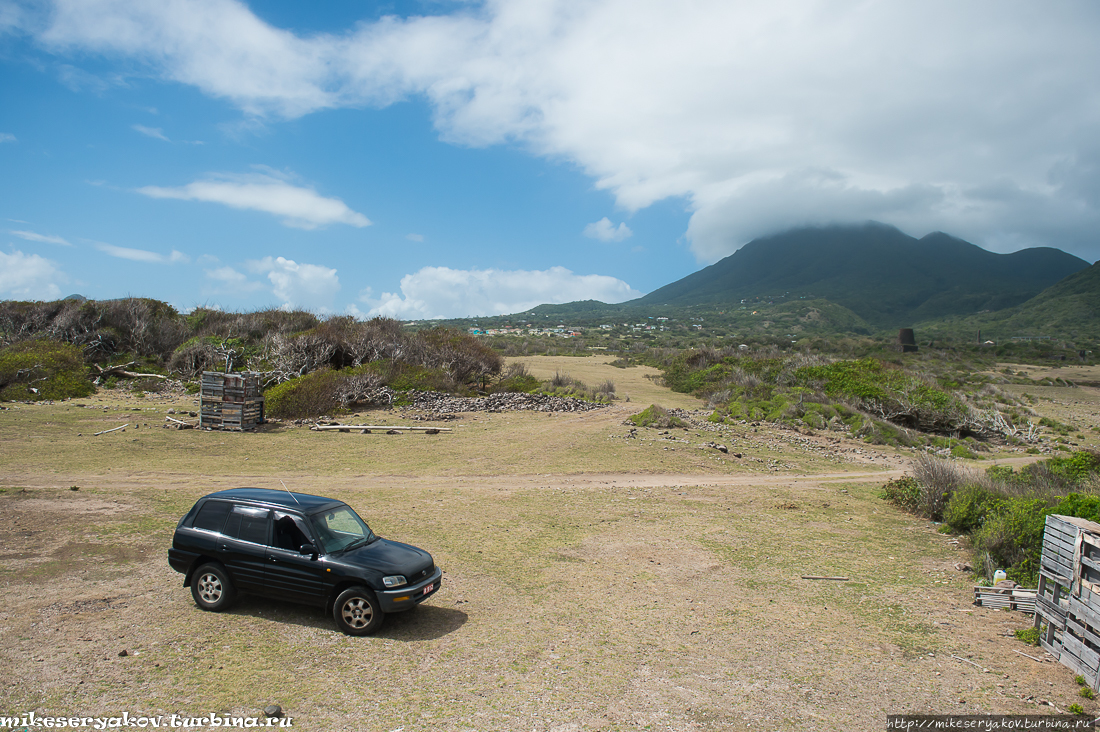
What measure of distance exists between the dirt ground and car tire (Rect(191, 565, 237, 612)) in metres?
0.18

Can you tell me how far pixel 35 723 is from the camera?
14.0ft

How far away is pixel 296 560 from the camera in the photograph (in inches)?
234

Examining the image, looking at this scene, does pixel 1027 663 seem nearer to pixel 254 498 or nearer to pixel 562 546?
pixel 562 546

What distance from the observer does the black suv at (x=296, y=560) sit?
587 centimetres

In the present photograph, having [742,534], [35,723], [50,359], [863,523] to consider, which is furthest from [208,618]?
[50,359]

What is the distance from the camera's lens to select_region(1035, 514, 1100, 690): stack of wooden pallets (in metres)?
5.42

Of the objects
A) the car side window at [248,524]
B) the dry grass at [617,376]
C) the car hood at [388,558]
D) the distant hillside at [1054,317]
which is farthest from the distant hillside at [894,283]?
the car side window at [248,524]

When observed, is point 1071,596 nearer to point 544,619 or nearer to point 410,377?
point 544,619

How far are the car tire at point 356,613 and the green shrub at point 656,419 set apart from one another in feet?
51.2

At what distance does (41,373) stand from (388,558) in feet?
91.8

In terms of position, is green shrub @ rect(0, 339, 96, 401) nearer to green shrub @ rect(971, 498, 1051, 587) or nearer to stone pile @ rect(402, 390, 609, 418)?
stone pile @ rect(402, 390, 609, 418)

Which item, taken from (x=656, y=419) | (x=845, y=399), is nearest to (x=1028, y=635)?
(x=656, y=419)

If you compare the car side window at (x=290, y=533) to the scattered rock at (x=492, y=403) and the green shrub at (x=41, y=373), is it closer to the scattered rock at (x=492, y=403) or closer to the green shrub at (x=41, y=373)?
the scattered rock at (x=492, y=403)

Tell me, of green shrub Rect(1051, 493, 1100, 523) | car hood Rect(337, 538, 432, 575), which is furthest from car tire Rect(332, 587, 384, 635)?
green shrub Rect(1051, 493, 1100, 523)
